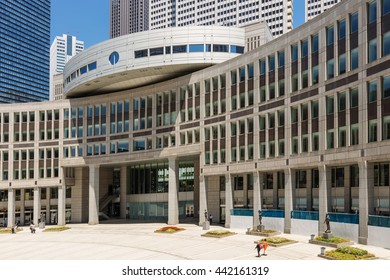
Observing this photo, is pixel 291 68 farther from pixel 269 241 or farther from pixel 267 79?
pixel 269 241

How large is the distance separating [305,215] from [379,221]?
38.3ft

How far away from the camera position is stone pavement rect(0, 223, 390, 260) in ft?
147

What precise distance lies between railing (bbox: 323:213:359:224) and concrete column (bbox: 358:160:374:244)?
1.13 metres

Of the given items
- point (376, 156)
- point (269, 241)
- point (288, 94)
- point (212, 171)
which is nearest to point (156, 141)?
point (212, 171)

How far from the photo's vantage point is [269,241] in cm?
4847

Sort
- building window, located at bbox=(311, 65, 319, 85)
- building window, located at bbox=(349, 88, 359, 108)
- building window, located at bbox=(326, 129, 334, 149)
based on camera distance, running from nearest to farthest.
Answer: building window, located at bbox=(349, 88, 359, 108), building window, located at bbox=(326, 129, 334, 149), building window, located at bbox=(311, 65, 319, 85)

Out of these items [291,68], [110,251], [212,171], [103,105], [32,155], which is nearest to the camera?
[110,251]

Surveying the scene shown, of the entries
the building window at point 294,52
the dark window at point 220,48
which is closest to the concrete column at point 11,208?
the dark window at point 220,48

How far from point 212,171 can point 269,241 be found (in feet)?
73.0

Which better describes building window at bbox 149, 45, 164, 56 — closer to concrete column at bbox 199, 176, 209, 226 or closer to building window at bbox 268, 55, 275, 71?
building window at bbox 268, 55, 275, 71

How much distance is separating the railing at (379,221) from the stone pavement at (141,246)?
201cm

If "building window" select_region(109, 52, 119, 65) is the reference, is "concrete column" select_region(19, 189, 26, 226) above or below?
Result: below

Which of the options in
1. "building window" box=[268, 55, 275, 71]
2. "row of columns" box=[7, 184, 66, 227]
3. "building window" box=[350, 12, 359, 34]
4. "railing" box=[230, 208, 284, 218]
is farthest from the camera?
"row of columns" box=[7, 184, 66, 227]

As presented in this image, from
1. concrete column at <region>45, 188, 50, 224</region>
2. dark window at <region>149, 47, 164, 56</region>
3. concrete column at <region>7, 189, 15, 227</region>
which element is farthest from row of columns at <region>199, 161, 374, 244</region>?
concrete column at <region>7, 189, 15, 227</region>
